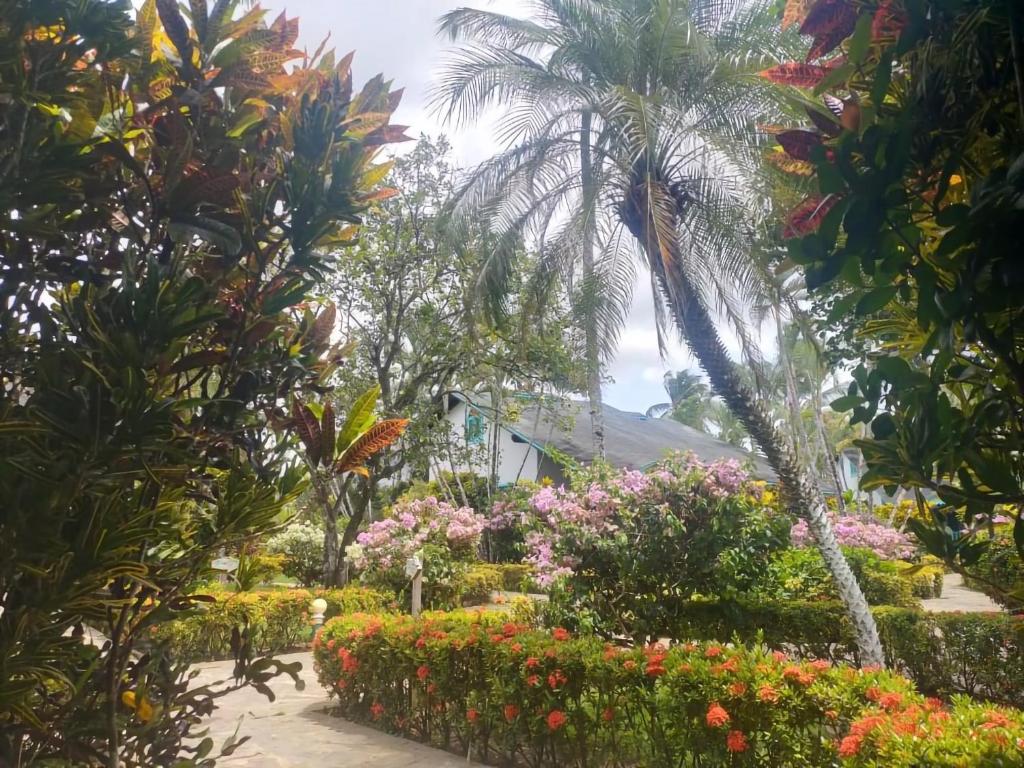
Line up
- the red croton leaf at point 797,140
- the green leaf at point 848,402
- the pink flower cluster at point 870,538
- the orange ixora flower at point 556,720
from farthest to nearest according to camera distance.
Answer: the pink flower cluster at point 870,538 → the orange ixora flower at point 556,720 → the red croton leaf at point 797,140 → the green leaf at point 848,402

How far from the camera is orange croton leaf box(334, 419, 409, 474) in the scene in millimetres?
2070

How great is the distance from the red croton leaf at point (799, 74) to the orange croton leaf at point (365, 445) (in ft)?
4.42

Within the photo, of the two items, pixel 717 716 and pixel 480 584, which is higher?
pixel 480 584

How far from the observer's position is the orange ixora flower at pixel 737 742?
3912 millimetres

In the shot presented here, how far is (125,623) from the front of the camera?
186cm

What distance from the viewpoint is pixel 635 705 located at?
15.4 feet

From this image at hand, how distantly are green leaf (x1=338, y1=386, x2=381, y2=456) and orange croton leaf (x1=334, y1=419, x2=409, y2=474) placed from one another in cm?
2

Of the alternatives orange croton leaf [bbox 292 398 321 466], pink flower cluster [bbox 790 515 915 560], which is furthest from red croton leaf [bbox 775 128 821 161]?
pink flower cluster [bbox 790 515 915 560]

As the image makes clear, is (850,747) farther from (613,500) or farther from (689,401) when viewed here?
(689,401)

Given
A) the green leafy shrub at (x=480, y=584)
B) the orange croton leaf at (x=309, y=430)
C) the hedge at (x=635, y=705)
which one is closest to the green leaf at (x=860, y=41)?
the orange croton leaf at (x=309, y=430)

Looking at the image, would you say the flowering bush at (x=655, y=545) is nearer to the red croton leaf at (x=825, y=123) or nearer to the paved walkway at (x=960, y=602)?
the red croton leaf at (x=825, y=123)

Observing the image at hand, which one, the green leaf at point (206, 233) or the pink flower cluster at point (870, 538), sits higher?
the green leaf at point (206, 233)

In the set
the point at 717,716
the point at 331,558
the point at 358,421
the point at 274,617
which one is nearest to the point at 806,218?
the point at 358,421

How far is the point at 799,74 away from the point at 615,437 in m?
28.0
